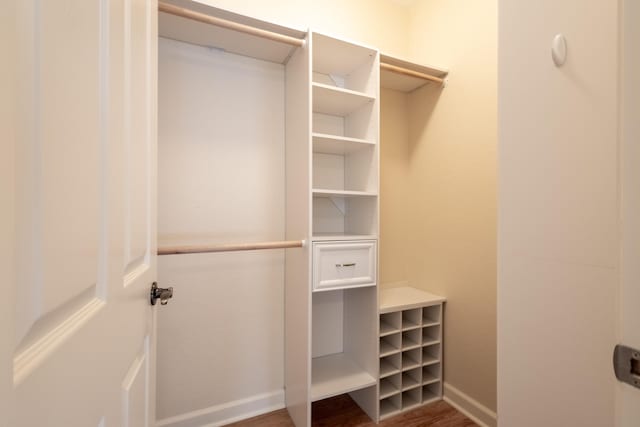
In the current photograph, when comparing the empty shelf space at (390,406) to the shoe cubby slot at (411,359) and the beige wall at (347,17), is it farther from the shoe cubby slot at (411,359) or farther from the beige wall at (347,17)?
the beige wall at (347,17)

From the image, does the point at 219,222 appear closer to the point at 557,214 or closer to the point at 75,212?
the point at 75,212

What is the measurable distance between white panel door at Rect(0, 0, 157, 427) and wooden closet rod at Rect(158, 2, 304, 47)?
30.3 inches

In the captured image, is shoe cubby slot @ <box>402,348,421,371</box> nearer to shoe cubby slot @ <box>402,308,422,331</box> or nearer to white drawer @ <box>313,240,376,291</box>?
shoe cubby slot @ <box>402,308,422,331</box>

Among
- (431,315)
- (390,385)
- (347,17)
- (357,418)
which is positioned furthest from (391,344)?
(347,17)

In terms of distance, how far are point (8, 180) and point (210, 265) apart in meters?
1.47

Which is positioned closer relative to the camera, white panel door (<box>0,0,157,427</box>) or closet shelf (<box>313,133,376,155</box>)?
white panel door (<box>0,0,157,427</box>)

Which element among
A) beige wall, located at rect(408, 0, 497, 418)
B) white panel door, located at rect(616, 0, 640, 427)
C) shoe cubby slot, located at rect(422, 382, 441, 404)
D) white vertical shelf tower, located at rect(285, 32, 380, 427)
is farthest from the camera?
shoe cubby slot, located at rect(422, 382, 441, 404)

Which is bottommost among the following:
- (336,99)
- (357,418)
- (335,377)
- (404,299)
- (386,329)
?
(357,418)

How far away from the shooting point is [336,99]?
65.4 inches

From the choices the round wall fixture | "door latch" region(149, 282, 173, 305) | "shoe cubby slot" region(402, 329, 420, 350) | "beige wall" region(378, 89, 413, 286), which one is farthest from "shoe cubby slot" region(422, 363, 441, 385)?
the round wall fixture

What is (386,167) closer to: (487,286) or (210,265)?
(487,286)

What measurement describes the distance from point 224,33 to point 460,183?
1682mm

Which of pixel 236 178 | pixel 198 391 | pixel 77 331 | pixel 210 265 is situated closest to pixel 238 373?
pixel 198 391

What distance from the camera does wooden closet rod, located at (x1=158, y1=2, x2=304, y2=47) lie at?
1.21 m
